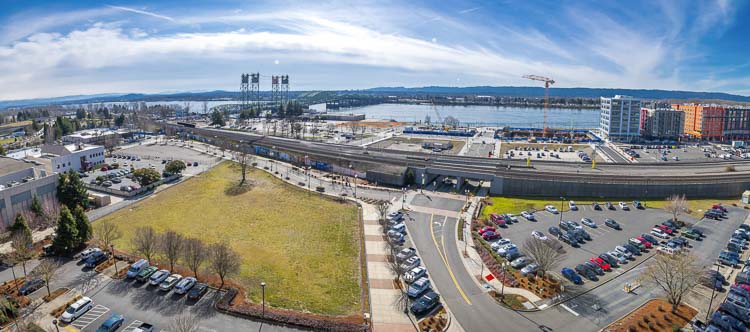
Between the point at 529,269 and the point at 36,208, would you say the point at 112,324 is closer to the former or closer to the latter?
the point at 36,208

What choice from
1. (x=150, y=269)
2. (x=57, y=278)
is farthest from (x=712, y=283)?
(x=57, y=278)

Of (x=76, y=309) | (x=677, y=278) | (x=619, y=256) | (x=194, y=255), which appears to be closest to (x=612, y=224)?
(x=619, y=256)

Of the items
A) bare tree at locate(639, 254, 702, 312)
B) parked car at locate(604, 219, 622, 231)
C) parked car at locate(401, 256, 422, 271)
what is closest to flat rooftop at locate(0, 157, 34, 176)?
parked car at locate(401, 256, 422, 271)

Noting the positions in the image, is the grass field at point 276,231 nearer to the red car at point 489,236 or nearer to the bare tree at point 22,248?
the bare tree at point 22,248

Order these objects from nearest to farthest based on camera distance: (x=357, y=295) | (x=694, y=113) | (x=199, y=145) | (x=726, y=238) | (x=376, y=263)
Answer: (x=357, y=295)
(x=376, y=263)
(x=726, y=238)
(x=199, y=145)
(x=694, y=113)

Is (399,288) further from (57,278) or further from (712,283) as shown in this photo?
(57,278)

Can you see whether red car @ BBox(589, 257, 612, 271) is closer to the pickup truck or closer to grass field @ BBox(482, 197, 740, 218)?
grass field @ BBox(482, 197, 740, 218)
